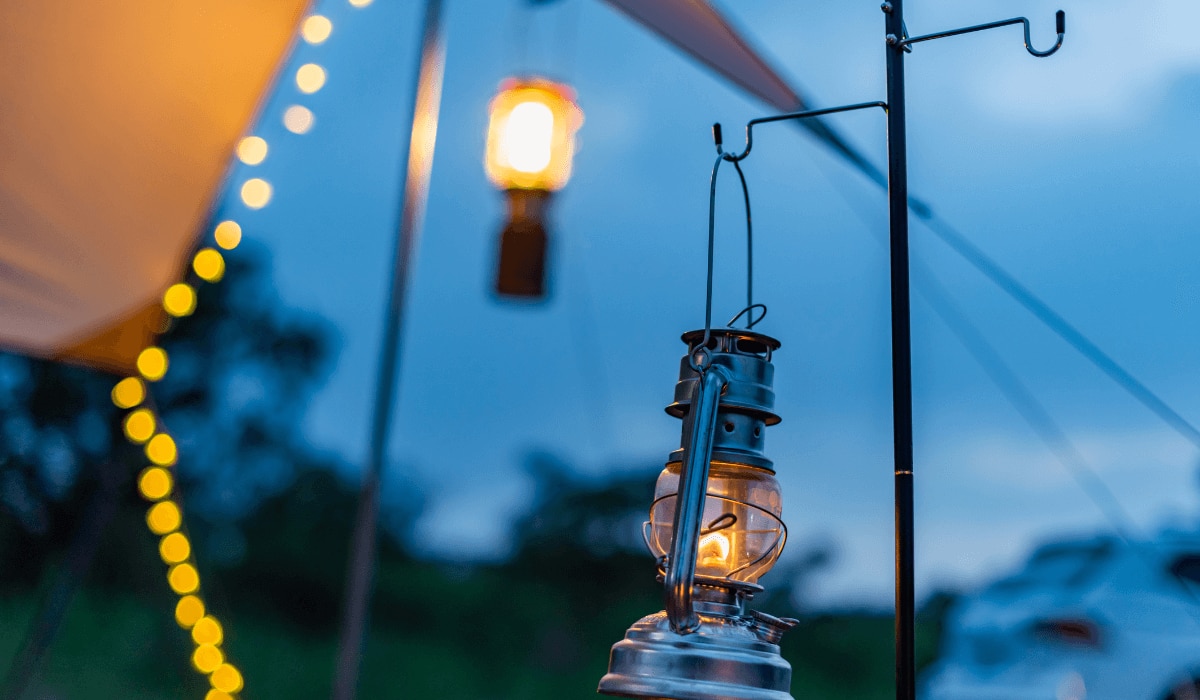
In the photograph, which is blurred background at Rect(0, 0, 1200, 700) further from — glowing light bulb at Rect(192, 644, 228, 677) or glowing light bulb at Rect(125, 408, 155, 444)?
glowing light bulb at Rect(192, 644, 228, 677)

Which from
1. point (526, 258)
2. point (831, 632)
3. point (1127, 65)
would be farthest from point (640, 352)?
point (526, 258)

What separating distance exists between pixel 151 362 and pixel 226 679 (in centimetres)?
106

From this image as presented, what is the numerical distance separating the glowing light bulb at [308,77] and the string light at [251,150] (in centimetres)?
11

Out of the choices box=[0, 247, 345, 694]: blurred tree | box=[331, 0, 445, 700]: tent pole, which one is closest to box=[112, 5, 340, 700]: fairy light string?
box=[331, 0, 445, 700]: tent pole

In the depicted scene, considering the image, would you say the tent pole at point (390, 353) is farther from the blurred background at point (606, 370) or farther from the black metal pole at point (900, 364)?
the black metal pole at point (900, 364)

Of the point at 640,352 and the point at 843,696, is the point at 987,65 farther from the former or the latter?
the point at 843,696

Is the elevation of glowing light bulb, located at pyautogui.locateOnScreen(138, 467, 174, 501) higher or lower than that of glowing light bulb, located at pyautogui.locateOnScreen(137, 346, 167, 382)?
lower

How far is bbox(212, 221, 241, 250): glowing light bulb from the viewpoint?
1.74m

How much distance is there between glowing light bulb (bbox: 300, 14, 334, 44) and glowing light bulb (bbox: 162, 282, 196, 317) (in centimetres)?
44

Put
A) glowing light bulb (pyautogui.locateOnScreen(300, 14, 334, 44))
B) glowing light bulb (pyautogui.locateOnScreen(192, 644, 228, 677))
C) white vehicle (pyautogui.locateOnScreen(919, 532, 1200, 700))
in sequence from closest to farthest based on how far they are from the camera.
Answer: glowing light bulb (pyautogui.locateOnScreen(300, 14, 334, 44))
white vehicle (pyautogui.locateOnScreen(919, 532, 1200, 700))
glowing light bulb (pyautogui.locateOnScreen(192, 644, 228, 677))

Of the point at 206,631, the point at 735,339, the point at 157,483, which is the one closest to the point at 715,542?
the point at 735,339

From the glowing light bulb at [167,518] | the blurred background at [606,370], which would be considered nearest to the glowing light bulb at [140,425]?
the blurred background at [606,370]

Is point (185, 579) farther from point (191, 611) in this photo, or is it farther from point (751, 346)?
point (751, 346)

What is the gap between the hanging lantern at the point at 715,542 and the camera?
489mm
